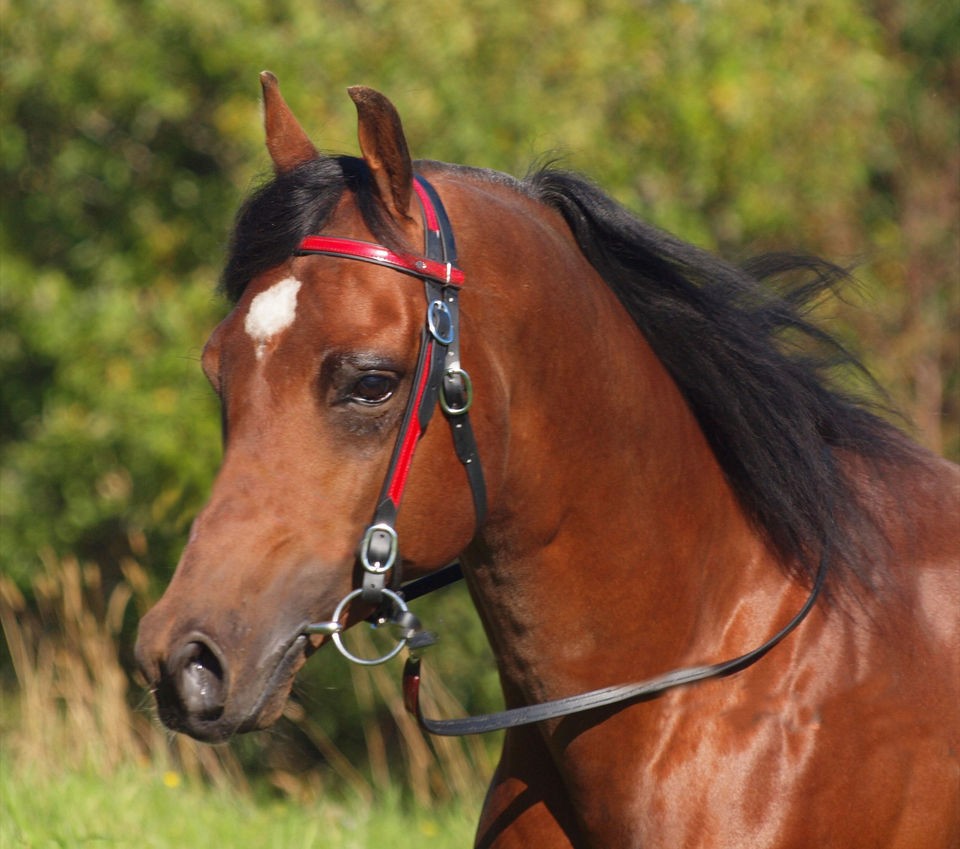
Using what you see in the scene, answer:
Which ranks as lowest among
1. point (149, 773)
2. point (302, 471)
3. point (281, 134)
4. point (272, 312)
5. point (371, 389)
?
point (149, 773)

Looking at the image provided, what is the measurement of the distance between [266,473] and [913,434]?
6.71 feet

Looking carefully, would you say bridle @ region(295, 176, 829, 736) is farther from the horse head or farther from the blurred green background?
the blurred green background

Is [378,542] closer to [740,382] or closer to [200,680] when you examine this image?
[200,680]

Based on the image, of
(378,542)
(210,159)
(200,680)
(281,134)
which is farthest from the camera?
(210,159)

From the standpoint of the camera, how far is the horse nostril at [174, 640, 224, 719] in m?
1.96

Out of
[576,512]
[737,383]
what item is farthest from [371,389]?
[737,383]

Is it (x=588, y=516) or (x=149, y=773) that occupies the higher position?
(x=588, y=516)

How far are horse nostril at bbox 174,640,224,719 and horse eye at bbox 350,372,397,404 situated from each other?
469 mm

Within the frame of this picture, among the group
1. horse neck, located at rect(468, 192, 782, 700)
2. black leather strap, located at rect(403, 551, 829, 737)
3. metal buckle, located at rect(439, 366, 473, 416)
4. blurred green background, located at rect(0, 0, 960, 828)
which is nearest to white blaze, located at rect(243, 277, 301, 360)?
metal buckle, located at rect(439, 366, 473, 416)

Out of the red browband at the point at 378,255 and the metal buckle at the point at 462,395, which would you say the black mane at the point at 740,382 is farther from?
the metal buckle at the point at 462,395

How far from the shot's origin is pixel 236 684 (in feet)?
6.54

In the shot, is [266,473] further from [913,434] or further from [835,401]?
[913,434]

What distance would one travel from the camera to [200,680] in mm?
1975

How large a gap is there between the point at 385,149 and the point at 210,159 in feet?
19.4
